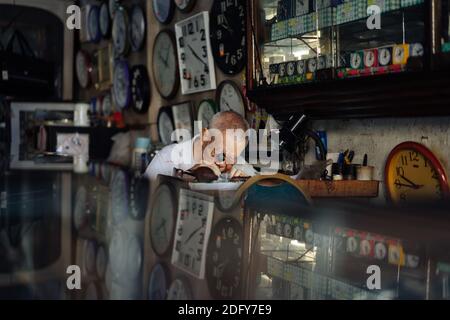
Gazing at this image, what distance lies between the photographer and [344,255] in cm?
135

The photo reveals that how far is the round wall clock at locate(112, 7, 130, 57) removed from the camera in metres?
7.58

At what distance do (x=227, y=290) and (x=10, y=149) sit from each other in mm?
8962

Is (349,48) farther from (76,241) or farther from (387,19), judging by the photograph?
(76,241)

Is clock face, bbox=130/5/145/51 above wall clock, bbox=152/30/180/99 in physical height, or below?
above

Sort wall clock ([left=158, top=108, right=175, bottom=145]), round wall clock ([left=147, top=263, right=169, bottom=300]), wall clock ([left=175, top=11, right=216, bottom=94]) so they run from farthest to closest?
wall clock ([left=158, top=108, right=175, bottom=145]) < wall clock ([left=175, top=11, right=216, bottom=94]) < round wall clock ([left=147, top=263, right=169, bottom=300])

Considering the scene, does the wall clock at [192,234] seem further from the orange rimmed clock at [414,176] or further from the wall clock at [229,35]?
the wall clock at [229,35]

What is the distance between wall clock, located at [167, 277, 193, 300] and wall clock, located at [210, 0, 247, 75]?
12.1 feet

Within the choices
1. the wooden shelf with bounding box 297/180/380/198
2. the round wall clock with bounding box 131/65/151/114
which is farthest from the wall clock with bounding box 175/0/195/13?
the wooden shelf with bounding box 297/180/380/198

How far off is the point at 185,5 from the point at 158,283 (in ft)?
16.3

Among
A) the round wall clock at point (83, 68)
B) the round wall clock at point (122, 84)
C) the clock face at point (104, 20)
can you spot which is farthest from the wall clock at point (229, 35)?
the round wall clock at point (83, 68)

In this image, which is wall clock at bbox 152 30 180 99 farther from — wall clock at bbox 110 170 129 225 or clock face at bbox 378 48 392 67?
clock face at bbox 378 48 392 67

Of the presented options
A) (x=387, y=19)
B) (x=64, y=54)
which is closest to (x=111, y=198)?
(x=387, y=19)

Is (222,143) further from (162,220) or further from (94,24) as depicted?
(94,24)

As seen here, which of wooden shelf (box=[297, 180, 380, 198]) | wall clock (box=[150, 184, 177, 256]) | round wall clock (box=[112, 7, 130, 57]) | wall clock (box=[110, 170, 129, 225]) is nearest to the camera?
wall clock (box=[150, 184, 177, 256])
